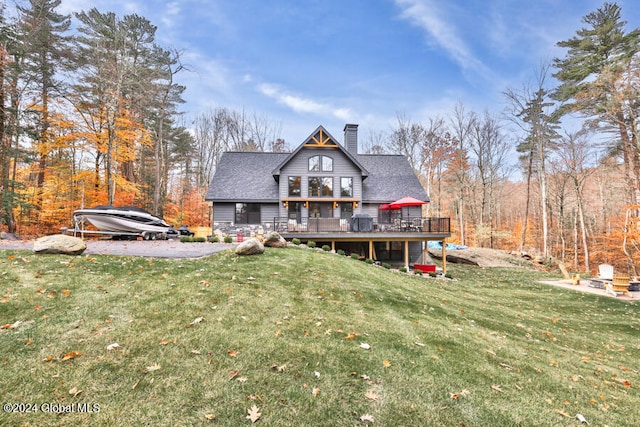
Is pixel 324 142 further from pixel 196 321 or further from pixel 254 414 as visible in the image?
pixel 254 414

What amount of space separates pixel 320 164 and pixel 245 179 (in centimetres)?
520

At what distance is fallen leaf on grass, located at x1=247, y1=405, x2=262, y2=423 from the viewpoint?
241 cm

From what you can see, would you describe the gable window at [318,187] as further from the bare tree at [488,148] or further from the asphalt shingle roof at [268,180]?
the bare tree at [488,148]

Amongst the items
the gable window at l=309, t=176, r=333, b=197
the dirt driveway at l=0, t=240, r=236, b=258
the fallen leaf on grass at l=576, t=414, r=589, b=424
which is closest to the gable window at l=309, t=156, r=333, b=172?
the gable window at l=309, t=176, r=333, b=197

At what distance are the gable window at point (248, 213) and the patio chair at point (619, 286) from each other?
17.0 meters

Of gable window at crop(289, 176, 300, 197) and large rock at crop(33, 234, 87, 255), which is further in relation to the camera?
gable window at crop(289, 176, 300, 197)

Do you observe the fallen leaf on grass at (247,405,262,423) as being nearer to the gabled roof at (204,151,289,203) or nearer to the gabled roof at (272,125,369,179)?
the gabled roof at (204,151,289,203)

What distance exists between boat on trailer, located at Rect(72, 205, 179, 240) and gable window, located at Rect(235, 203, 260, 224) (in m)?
4.04

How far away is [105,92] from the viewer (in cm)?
1647

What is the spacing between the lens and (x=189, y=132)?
2795 cm

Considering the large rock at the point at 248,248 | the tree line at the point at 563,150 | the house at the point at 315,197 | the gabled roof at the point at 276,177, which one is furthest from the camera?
the gabled roof at the point at 276,177

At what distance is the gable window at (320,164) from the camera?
1745 cm

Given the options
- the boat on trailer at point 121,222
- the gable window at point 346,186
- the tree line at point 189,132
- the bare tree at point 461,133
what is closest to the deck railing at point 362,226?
the gable window at point 346,186

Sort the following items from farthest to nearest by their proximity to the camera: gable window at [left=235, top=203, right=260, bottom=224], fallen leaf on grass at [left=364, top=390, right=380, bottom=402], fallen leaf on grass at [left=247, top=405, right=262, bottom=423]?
gable window at [left=235, top=203, right=260, bottom=224]
fallen leaf on grass at [left=364, top=390, right=380, bottom=402]
fallen leaf on grass at [left=247, top=405, right=262, bottom=423]
